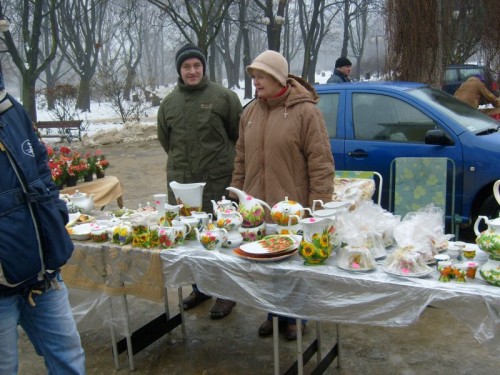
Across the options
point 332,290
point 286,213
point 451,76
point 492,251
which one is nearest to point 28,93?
point 451,76

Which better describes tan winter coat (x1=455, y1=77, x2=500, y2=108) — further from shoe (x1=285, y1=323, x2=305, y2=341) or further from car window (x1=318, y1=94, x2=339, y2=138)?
shoe (x1=285, y1=323, x2=305, y2=341)

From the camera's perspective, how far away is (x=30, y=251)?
6.16ft

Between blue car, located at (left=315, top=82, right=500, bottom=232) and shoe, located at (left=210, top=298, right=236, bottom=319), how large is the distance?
6.05 ft

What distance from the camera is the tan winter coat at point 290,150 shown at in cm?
294

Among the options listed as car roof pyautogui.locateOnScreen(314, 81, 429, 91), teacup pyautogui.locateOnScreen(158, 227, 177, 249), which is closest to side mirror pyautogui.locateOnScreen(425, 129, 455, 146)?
car roof pyautogui.locateOnScreen(314, 81, 429, 91)

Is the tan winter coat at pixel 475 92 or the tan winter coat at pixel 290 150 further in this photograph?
the tan winter coat at pixel 475 92

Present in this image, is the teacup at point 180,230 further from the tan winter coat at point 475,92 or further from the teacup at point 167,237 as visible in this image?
the tan winter coat at point 475,92

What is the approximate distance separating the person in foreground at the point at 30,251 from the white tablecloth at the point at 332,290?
70 cm

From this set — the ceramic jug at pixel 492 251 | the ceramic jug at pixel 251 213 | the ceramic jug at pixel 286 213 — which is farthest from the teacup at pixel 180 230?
the ceramic jug at pixel 492 251

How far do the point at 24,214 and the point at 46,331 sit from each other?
505 millimetres

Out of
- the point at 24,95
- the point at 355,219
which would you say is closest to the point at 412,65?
the point at 355,219

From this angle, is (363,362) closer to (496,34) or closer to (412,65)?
(412,65)

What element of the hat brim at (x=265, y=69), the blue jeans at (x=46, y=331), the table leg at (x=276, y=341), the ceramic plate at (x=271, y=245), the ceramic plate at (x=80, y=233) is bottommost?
the table leg at (x=276, y=341)

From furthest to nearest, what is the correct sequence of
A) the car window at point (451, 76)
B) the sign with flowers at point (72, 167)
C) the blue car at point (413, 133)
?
1. the car window at point (451, 76)
2. the sign with flowers at point (72, 167)
3. the blue car at point (413, 133)
